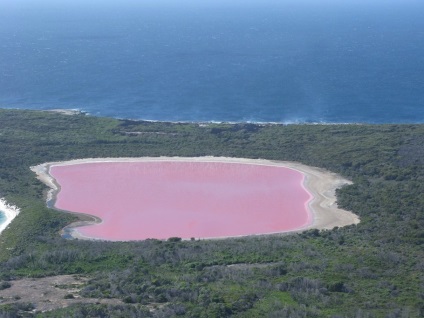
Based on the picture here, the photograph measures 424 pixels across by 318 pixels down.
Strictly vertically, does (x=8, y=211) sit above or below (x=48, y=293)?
above

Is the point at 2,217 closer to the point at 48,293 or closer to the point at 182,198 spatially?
the point at 182,198

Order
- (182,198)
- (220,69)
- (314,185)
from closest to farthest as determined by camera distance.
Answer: (182,198) < (314,185) < (220,69)

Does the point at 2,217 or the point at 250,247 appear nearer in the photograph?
the point at 250,247

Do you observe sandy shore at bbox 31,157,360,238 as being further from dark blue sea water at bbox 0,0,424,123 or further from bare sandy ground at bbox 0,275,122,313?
dark blue sea water at bbox 0,0,424,123

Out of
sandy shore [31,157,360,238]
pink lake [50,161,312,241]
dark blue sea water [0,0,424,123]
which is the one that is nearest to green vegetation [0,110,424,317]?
sandy shore [31,157,360,238]

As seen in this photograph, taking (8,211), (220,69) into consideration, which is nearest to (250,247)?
(8,211)

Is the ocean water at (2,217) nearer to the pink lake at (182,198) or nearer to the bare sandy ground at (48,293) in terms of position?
the pink lake at (182,198)

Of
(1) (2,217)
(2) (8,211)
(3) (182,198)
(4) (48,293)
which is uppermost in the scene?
(3) (182,198)

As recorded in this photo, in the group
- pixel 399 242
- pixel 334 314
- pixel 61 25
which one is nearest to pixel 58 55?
pixel 61 25

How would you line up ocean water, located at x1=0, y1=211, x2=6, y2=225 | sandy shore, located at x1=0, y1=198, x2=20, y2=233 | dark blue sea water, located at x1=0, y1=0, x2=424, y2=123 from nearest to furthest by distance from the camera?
sandy shore, located at x1=0, y1=198, x2=20, y2=233
ocean water, located at x1=0, y1=211, x2=6, y2=225
dark blue sea water, located at x1=0, y1=0, x2=424, y2=123
